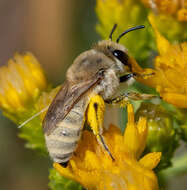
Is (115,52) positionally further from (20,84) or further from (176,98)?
(20,84)

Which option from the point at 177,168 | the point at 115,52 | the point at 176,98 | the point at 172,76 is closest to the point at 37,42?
the point at 177,168

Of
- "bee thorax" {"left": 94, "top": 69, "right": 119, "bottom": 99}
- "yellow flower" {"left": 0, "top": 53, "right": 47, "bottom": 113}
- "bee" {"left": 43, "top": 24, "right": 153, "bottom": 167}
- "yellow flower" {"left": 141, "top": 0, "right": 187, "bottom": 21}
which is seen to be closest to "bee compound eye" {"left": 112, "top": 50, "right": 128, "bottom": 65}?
"bee" {"left": 43, "top": 24, "right": 153, "bottom": 167}

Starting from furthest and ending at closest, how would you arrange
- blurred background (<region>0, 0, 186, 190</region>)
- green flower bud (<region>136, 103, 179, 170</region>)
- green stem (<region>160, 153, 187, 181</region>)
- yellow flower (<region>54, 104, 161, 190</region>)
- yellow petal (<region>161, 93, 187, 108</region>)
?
1. blurred background (<region>0, 0, 186, 190</region>)
2. green stem (<region>160, 153, 187, 181</region>)
3. green flower bud (<region>136, 103, 179, 170</region>)
4. yellow petal (<region>161, 93, 187, 108</region>)
5. yellow flower (<region>54, 104, 161, 190</region>)

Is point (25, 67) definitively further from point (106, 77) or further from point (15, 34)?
point (15, 34)

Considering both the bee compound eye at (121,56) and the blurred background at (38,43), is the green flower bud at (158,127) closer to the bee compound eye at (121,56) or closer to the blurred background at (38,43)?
the bee compound eye at (121,56)

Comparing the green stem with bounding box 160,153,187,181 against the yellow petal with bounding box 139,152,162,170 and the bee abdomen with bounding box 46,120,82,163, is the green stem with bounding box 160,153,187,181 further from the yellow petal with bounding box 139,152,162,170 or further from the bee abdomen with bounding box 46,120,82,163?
the bee abdomen with bounding box 46,120,82,163

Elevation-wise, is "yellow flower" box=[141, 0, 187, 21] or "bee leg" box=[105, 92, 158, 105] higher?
"yellow flower" box=[141, 0, 187, 21]
